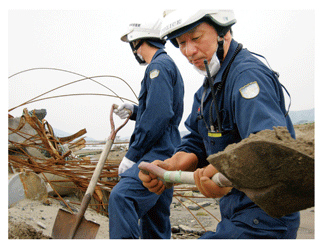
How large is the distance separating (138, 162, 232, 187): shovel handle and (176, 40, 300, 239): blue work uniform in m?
0.24

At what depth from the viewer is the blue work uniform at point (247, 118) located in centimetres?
136

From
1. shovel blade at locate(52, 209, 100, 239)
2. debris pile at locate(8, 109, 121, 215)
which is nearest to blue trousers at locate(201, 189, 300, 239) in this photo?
shovel blade at locate(52, 209, 100, 239)

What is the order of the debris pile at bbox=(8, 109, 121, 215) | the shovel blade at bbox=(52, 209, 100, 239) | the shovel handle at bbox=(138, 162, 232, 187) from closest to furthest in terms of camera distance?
the shovel handle at bbox=(138, 162, 232, 187)
the shovel blade at bbox=(52, 209, 100, 239)
the debris pile at bbox=(8, 109, 121, 215)

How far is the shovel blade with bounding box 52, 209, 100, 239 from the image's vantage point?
3039mm

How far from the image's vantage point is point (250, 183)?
123cm

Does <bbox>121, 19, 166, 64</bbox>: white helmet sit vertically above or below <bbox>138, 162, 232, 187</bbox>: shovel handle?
above

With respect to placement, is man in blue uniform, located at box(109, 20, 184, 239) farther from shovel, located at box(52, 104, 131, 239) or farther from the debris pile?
the debris pile

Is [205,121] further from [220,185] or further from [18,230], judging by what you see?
[18,230]

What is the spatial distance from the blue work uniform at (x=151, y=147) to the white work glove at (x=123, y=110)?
2.39 ft

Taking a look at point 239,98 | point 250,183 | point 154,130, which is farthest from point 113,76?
point 250,183

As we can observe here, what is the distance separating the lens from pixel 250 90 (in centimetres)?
143

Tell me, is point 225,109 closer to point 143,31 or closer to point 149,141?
point 149,141

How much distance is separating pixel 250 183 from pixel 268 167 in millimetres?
137

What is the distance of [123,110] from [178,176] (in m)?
2.26
